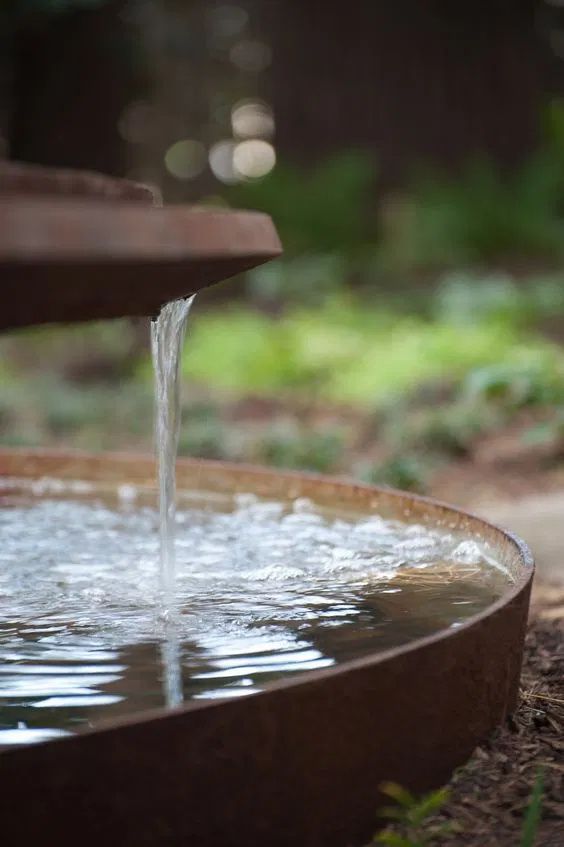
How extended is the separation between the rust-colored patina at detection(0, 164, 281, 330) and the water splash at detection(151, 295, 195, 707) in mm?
320

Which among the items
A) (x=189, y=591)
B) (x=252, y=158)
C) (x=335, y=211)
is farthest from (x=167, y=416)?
(x=252, y=158)

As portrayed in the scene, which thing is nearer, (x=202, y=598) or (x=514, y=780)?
(x=514, y=780)

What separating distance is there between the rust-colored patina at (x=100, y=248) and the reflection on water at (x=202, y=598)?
652mm

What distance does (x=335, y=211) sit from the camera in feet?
36.9

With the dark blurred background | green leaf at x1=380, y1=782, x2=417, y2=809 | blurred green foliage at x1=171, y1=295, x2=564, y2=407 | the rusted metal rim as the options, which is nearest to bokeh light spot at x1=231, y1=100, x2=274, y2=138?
the dark blurred background

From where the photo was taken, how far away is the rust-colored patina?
61.3 inches

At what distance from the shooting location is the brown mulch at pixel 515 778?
1698 mm

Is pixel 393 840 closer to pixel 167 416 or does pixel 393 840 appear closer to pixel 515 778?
pixel 515 778

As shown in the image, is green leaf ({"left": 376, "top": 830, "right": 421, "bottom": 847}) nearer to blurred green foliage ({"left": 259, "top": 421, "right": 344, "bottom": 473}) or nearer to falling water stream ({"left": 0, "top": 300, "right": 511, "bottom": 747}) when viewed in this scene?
falling water stream ({"left": 0, "top": 300, "right": 511, "bottom": 747})

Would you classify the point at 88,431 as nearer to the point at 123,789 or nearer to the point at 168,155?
the point at 123,789

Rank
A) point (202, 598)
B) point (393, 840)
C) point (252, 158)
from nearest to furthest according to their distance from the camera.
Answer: point (393, 840)
point (202, 598)
point (252, 158)

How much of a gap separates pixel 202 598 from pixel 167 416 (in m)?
0.49

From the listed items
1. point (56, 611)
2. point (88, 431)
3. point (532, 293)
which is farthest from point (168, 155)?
point (56, 611)

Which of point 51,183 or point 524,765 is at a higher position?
point 51,183
